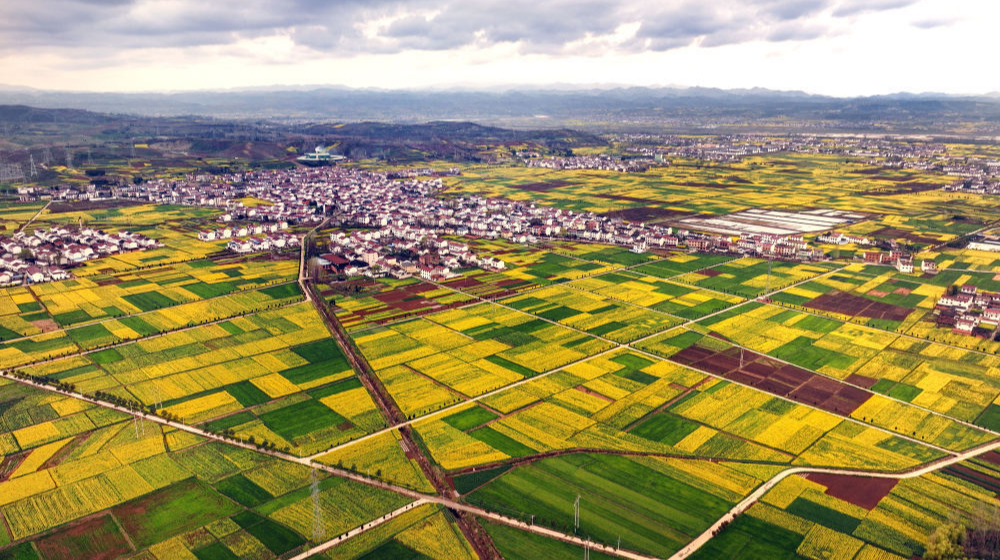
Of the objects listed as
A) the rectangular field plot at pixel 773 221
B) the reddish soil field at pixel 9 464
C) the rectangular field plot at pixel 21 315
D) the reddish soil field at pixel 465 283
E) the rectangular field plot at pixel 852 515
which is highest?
the rectangular field plot at pixel 773 221

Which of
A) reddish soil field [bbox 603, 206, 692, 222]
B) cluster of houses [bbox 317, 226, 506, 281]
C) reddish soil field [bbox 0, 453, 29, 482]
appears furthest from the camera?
reddish soil field [bbox 603, 206, 692, 222]

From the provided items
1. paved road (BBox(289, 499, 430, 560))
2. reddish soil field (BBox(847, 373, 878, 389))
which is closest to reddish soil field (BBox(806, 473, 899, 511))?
reddish soil field (BBox(847, 373, 878, 389))

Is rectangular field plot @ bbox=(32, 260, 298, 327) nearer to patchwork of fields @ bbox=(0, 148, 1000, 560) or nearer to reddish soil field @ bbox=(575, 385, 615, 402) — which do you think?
patchwork of fields @ bbox=(0, 148, 1000, 560)

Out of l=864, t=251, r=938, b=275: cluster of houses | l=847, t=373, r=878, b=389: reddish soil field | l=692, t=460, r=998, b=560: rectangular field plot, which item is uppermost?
l=864, t=251, r=938, b=275: cluster of houses

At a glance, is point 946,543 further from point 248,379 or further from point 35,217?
point 35,217

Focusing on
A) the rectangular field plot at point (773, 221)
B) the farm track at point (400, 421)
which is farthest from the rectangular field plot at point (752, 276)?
the farm track at point (400, 421)

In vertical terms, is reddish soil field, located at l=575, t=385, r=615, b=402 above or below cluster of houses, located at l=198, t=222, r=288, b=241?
below

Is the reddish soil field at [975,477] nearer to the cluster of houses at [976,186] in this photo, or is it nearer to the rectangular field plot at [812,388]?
the rectangular field plot at [812,388]
